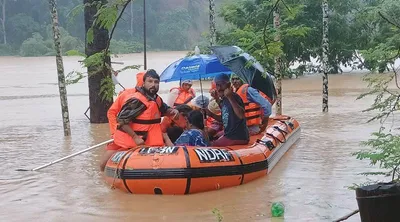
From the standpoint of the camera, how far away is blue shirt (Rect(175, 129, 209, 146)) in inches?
→ 323

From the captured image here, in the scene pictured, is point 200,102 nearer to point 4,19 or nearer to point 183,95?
point 183,95

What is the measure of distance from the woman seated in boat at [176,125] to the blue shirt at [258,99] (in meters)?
0.85

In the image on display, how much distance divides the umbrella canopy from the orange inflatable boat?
2140 mm

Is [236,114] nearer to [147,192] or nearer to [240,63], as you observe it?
[240,63]

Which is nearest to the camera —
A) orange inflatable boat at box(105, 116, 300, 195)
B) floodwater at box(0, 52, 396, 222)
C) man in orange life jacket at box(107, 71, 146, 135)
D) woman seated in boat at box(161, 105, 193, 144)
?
floodwater at box(0, 52, 396, 222)

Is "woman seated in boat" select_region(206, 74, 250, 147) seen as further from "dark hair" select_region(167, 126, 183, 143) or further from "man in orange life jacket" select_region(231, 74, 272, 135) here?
"man in orange life jacket" select_region(231, 74, 272, 135)

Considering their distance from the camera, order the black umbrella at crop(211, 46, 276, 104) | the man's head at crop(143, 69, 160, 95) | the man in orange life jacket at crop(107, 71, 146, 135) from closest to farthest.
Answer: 1. the man's head at crop(143, 69, 160, 95)
2. the man in orange life jacket at crop(107, 71, 146, 135)
3. the black umbrella at crop(211, 46, 276, 104)

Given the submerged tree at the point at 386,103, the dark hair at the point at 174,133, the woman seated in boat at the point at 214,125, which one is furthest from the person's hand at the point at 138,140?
the submerged tree at the point at 386,103

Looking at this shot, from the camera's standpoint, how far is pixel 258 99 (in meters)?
9.55

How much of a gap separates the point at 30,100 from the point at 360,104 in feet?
38.4

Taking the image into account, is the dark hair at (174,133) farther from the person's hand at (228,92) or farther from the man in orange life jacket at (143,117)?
the person's hand at (228,92)

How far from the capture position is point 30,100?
80.4ft

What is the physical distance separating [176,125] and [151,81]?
136 cm

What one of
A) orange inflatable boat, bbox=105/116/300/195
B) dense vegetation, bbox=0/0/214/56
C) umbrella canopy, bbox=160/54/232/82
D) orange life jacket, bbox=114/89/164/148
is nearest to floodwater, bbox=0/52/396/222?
orange inflatable boat, bbox=105/116/300/195
